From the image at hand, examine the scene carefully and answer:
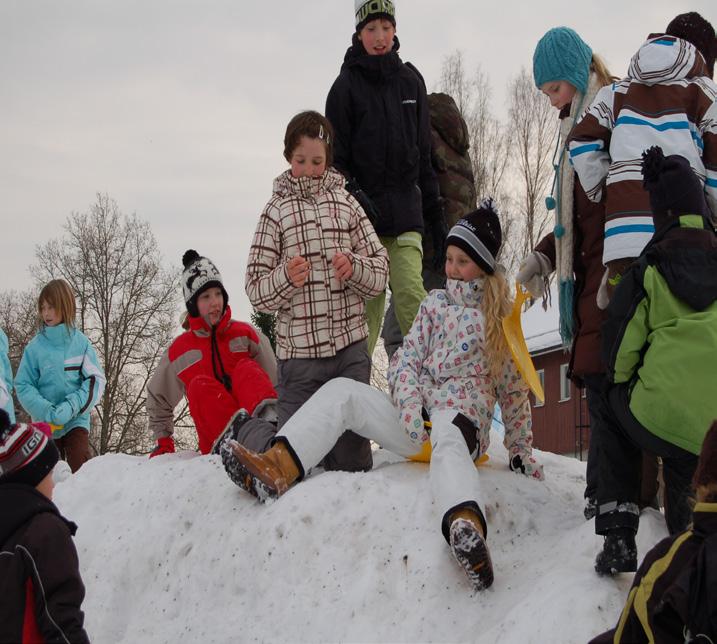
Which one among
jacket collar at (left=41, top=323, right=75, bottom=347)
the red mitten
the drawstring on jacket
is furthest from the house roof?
the drawstring on jacket

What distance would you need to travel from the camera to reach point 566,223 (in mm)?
5434

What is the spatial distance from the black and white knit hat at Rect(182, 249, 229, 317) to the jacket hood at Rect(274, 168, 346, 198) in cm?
90

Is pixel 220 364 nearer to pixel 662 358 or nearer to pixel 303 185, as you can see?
pixel 303 185

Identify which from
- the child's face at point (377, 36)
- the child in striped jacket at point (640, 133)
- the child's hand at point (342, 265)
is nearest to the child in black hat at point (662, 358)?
the child in striped jacket at point (640, 133)

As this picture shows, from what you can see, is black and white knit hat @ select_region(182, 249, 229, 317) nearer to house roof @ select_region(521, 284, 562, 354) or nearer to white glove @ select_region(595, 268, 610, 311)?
white glove @ select_region(595, 268, 610, 311)

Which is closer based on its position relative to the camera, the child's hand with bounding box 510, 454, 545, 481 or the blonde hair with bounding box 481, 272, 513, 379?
the blonde hair with bounding box 481, 272, 513, 379

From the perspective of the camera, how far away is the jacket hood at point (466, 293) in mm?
5840

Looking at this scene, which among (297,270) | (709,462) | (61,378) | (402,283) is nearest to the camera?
(709,462)

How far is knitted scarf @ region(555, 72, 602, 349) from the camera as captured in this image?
5359mm

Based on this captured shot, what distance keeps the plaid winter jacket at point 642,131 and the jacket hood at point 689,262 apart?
63cm

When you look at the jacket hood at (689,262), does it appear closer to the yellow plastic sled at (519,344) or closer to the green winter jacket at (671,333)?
the green winter jacket at (671,333)

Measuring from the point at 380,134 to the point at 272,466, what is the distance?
2.68 metres

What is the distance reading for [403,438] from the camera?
5668 mm

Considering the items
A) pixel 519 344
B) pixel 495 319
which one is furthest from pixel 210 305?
pixel 519 344
